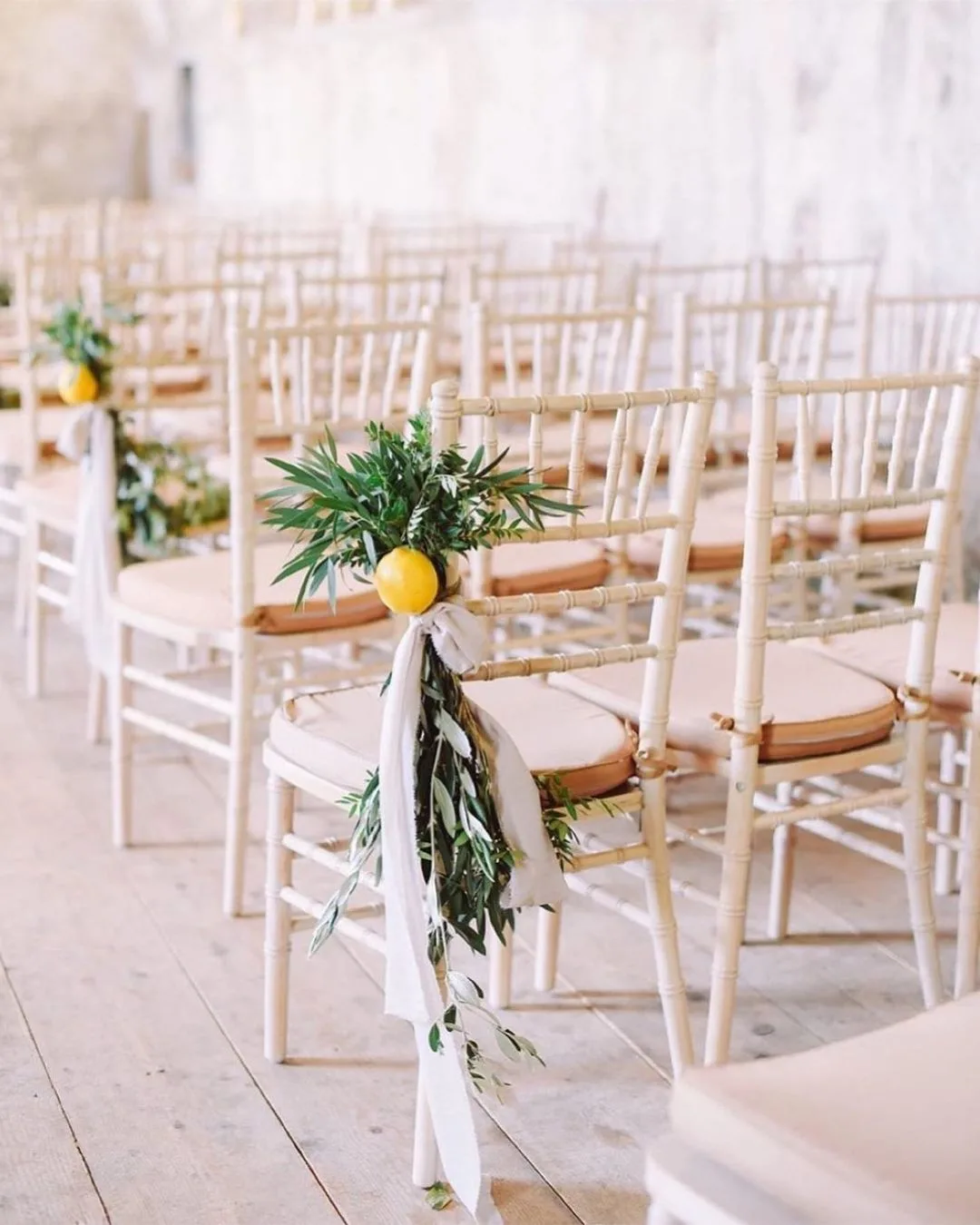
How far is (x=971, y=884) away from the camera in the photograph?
2.50 meters

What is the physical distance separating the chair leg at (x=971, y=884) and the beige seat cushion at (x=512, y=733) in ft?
1.84

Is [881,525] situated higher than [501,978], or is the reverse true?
[881,525]

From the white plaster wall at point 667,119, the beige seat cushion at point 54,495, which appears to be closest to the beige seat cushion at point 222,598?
the beige seat cushion at point 54,495

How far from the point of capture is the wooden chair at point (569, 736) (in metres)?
2.02

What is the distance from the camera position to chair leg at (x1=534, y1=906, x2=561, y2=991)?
8.49 feet

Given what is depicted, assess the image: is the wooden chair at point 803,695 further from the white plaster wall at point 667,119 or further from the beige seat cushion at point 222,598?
the white plaster wall at point 667,119

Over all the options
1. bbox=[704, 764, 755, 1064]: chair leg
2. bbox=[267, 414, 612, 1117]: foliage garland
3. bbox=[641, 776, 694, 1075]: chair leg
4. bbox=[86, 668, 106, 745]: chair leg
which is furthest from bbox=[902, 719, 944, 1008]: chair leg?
bbox=[86, 668, 106, 745]: chair leg

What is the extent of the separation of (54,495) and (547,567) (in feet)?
4.11

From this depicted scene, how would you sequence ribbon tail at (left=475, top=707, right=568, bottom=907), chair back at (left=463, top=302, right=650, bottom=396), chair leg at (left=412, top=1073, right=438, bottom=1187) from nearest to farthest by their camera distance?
ribbon tail at (left=475, top=707, right=568, bottom=907) → chair leg at (left=412, top=1073, right=438, bottom=1187) → chair back at (left=463, top=302, right=650, bottom=396)

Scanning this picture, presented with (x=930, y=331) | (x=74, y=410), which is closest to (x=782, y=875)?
(x=930, y=331)

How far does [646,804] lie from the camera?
2.21m

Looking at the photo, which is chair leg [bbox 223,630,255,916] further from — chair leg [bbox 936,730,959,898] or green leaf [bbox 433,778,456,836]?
chair leg [bbox 936,730,959,898]

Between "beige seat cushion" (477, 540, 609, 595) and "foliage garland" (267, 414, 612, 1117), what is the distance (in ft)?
3.65

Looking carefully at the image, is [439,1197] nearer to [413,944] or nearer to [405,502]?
[413,944]
